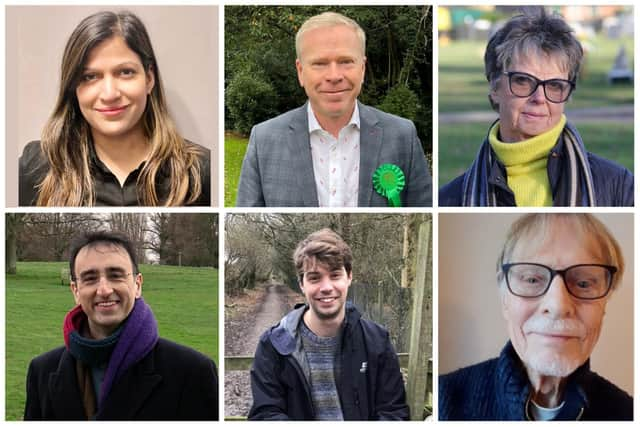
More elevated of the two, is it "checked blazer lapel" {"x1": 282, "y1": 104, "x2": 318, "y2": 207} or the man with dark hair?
"checked blazer lapel" {"x1": 282, "y1": 104, "x2": 318, "y2": 207}

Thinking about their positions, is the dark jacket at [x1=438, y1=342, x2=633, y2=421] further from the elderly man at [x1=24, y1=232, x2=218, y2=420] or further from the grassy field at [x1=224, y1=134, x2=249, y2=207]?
the grassy field at [x1=224, y1=134, x2=249, y2=207]

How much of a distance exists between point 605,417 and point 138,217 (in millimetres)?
1982

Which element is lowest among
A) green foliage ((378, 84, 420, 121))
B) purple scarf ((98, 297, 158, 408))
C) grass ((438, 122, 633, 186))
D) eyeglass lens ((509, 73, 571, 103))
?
purple scarf ((98, 297, 158, 408))

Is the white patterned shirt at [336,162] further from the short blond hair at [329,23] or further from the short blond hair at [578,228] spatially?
the short blond hair at [578,228]

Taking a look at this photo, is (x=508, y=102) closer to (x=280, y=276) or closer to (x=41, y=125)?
(x=280, y=276)

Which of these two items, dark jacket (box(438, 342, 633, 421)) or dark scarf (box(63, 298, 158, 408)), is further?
dark jacket (box(438, 342, 633, 421))

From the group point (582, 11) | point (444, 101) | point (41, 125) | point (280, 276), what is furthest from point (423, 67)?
point (41, 125)

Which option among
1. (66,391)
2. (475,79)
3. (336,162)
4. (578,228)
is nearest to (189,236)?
(336,162)

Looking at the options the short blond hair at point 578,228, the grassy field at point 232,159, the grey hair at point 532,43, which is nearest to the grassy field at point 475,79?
the grey hair at point 532,43

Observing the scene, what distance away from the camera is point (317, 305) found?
501 centimetres

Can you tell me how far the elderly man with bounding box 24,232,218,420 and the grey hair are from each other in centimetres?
157

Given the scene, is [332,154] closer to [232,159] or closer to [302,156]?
[302,156]

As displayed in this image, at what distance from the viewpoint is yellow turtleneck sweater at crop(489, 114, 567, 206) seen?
16.3ft

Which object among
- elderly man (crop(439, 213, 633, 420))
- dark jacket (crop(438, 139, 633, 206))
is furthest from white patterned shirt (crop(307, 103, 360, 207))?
elderly man (crop(439, 213, 633, 420))
